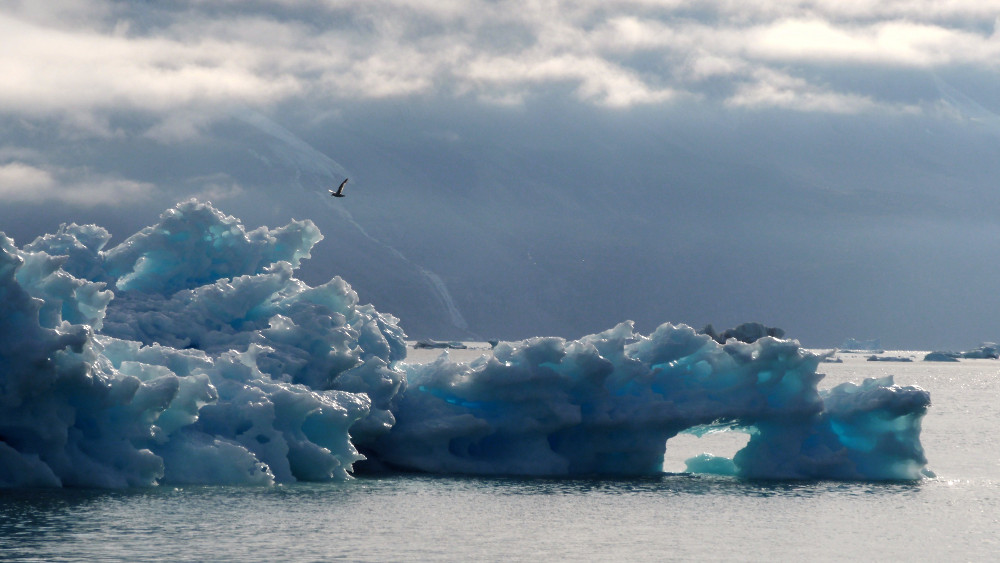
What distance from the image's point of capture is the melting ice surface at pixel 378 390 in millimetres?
30281

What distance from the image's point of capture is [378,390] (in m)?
33.2

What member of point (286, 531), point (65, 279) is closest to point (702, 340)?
point (286, 531)

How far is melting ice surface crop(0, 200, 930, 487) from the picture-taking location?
30.3 metres

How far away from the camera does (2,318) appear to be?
89.1 ft

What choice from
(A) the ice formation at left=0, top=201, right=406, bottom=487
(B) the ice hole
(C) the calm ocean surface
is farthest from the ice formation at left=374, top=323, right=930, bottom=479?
(B) the ice hole

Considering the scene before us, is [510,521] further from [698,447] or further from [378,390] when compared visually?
[698,447]

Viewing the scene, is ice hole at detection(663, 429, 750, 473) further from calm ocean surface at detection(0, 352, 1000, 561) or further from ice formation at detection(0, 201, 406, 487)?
ice formation at detection(0, 201, 406, 487)

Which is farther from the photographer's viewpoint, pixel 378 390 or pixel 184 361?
pixel 378 390

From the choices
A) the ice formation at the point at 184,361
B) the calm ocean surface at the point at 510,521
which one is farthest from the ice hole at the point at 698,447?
the ice formation at the point at 184,361

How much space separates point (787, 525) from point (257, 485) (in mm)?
11388

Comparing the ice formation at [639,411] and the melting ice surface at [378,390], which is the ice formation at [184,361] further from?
the ice formation at [639,411]

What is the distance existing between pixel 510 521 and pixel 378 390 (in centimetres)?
636

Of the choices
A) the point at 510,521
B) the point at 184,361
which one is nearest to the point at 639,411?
the point at 510,521

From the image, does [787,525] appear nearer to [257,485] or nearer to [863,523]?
[863,523]
